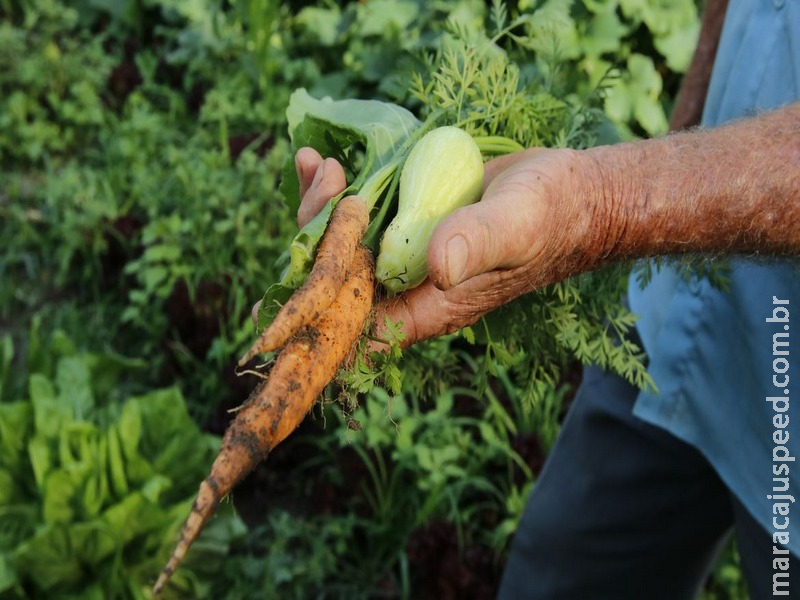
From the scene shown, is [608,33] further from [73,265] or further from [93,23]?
[93,23]

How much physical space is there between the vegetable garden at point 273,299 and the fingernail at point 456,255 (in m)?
0.21

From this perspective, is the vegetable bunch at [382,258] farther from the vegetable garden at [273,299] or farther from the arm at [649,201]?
the arm at [649,201]

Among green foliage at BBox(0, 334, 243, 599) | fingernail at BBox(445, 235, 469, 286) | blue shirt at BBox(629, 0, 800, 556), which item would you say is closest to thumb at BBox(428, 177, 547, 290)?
fingernail at BBox(445, 235, 469, 286)

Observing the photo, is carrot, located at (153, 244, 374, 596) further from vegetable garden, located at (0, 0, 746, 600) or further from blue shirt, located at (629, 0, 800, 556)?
blue shirt, located at (629, 0, 800, 556)

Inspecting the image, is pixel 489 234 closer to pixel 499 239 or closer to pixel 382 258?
pixel 499 239

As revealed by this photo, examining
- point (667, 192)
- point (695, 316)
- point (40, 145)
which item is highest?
point (667, 192)

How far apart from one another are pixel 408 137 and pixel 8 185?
3201mm

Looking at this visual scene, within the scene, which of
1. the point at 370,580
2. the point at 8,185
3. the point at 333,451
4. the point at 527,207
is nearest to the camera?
the point at 527,207

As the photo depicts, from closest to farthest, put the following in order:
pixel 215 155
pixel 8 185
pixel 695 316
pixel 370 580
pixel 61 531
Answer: pixel 695 316 < pixel 61 531 < pixel 370 580 < pixel 215 155 < pixel 8 185

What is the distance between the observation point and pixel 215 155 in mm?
3760

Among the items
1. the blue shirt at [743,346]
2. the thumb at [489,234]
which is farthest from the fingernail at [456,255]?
the blue shirt at [743,346]

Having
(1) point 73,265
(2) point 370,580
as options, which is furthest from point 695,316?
(1) point 73,265

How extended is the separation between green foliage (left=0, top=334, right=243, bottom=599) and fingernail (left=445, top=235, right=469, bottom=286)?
1.72m

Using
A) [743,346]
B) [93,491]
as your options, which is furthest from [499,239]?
[93,491]
